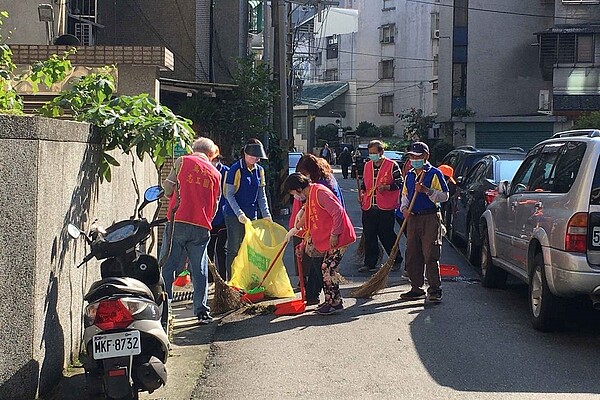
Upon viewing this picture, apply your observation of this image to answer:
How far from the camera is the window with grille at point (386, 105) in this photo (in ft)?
204

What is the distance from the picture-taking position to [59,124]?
5914mm

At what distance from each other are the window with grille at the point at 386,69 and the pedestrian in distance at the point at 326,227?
53.8 meters

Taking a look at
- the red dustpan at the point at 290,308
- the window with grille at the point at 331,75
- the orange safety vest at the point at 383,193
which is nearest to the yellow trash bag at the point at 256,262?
the red dustpan at the point at 290,308

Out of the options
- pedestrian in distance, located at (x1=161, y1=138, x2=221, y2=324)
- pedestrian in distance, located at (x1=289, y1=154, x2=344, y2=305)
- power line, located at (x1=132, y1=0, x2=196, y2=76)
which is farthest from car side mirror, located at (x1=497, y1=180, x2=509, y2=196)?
power line, located at (x1=132, y1=0, x2=196, y2=76)

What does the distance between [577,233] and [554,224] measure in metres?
0.40

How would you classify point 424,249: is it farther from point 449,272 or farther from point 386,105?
point 386,105

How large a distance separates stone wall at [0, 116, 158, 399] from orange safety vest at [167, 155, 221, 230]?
1.75 meters

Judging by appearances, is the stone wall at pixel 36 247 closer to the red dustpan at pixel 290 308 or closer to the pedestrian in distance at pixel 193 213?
the pedestrian in distance at pixel 193 213

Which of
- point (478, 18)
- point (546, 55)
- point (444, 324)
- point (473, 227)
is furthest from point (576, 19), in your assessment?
point (444, 324)

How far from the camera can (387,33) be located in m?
62.4

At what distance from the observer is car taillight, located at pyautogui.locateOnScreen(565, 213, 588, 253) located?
7402 mm

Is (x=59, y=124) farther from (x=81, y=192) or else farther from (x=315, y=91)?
(x=315, y=91)

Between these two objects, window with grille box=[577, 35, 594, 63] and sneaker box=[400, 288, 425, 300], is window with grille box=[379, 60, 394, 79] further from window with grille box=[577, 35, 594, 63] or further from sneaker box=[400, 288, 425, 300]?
sneaker box=[400, 288, 425, 300]

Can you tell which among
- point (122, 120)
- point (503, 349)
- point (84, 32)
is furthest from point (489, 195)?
point (84, 32)
